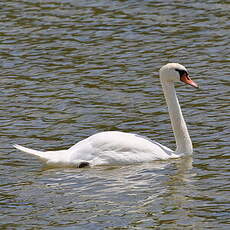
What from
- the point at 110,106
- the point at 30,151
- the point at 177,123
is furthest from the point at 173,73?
the point at 30,151

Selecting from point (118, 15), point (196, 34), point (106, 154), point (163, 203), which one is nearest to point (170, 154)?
point (106, 154)

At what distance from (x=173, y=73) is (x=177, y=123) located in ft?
2.35

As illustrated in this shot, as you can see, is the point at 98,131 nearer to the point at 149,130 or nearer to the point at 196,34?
the point at 149,130

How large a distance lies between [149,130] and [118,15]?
656cm

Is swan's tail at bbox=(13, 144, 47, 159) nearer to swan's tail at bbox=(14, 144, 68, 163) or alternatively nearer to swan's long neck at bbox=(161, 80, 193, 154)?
swan's tail at bbox=(14, 144, 68, 163)

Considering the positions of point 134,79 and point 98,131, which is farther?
point 134,79

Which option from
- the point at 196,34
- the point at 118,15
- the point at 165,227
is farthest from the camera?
the point at 118,15

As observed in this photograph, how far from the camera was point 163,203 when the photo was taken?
9.96 metres

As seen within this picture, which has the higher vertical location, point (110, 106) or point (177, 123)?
Result: point (177, 123)

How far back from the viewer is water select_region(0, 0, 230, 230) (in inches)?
387

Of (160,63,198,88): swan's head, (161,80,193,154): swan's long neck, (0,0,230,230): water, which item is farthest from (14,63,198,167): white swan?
(160,63,198,88): swan's head

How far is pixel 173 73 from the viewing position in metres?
12.1

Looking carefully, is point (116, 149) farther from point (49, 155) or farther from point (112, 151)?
point (49, 155)

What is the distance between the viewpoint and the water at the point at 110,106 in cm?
983
